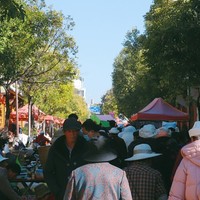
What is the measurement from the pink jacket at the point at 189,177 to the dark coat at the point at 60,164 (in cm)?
216

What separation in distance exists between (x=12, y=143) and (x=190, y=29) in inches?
501

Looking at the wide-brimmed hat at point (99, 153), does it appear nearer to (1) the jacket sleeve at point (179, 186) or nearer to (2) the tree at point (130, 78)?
(1) the jacket sleeve at point (179, 186)

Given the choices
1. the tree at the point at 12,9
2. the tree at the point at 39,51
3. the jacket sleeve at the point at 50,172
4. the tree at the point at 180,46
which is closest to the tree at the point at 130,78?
the tree at the point at 39,51

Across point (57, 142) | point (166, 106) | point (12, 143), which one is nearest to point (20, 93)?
point (12, 143)

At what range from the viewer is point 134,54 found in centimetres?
5878

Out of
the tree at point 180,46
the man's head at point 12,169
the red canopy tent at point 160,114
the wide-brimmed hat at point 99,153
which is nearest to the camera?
the wide-brimmed hat at point 99,153

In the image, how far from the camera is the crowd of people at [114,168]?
5.46 meters

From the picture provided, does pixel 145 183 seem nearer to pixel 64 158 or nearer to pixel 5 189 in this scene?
pixel 64 158

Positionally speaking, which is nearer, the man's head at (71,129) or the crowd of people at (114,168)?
the crowd of people at (114,168)

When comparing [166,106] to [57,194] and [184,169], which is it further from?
[184,169]

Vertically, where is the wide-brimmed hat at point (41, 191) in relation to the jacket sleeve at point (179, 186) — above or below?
below

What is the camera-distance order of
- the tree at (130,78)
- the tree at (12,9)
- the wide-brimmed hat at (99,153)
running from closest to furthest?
the wide-brimmed hat at (99,153) → the tree at (12,9) → the tree at (130,78)

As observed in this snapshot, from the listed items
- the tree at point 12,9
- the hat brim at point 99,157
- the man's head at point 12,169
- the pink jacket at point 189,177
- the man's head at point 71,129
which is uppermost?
the tree at point 12,9

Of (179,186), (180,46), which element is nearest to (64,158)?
(179,186)
